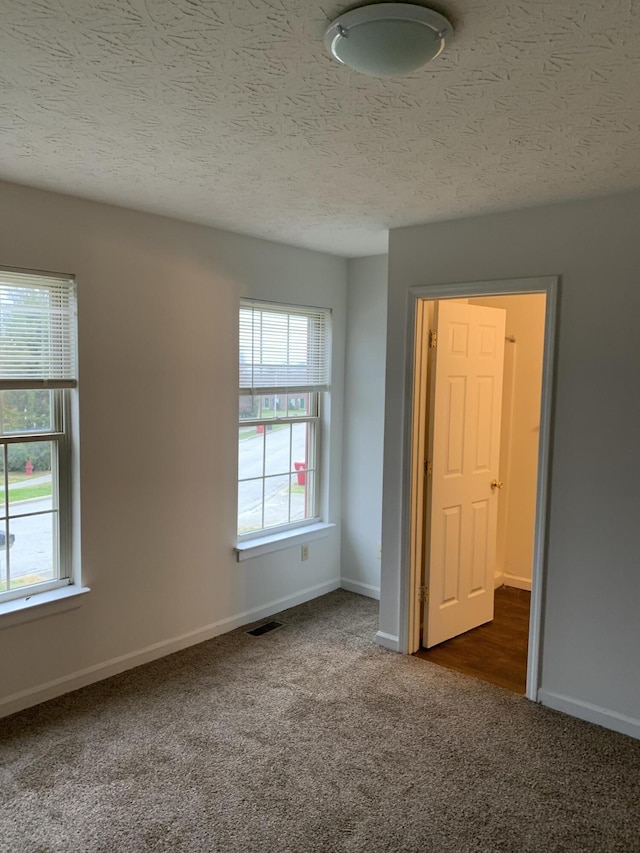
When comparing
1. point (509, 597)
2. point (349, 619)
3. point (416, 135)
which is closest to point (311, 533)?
point (349, 619)

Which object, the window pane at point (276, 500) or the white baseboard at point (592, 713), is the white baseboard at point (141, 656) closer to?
the window pane at point (276, 500)

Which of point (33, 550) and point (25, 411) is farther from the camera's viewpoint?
point (33, 550)

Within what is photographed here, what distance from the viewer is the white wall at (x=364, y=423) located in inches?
171

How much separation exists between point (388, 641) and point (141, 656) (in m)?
1.40

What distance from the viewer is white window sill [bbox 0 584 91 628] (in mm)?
2789

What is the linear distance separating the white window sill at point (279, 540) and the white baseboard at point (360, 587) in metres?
0.43

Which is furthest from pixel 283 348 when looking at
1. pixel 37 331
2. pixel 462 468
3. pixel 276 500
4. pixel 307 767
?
pixel 307 767

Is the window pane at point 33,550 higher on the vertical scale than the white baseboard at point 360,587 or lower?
higher

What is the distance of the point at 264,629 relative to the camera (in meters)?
3.83

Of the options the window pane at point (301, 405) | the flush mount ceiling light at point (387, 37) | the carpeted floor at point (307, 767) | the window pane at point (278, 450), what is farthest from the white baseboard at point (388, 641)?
the flush mount ceiling light at point (387, 37)

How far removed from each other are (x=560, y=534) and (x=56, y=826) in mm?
2381

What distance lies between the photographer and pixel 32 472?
2.95m

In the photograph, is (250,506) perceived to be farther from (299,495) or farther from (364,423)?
(364,423)

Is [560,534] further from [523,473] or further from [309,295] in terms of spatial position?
[309,295]
